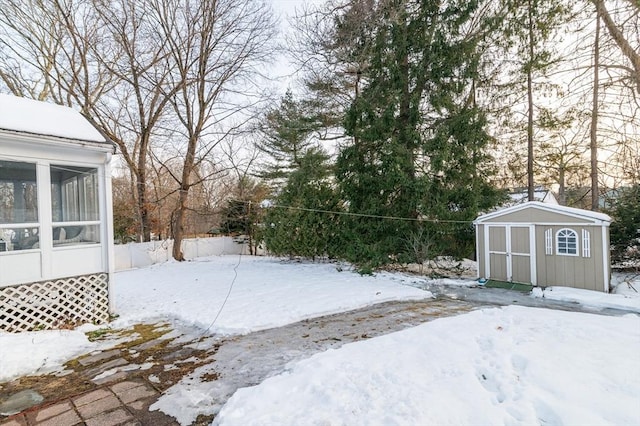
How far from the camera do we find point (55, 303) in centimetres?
550

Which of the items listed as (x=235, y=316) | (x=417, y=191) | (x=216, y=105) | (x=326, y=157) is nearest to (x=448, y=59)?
(x=417, y=191)

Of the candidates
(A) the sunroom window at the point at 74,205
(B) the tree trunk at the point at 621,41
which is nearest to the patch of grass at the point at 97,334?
(A) the sunroom window at the point at 74,205

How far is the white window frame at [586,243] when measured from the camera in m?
7.06

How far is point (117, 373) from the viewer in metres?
3.79

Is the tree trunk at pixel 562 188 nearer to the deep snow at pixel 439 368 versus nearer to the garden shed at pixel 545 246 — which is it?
the garden shed at pixel 545 246

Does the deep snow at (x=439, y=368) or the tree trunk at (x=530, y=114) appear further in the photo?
the tree trunk at (x=530, y=114)

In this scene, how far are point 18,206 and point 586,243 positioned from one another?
1075 cm

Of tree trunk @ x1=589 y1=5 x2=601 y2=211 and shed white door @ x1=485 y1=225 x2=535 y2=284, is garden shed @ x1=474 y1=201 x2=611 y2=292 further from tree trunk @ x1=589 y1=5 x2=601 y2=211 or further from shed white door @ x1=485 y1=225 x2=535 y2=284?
tree trunk @ x1=589 y1=5 x2=601 y2=211

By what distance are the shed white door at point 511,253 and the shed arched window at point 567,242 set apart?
53 cm

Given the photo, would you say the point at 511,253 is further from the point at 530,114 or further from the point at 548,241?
the point at 530,114

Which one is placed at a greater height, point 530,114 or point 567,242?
point 530,114

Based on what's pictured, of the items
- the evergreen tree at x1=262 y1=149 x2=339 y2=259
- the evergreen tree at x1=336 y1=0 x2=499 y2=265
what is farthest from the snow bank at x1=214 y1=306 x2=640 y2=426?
the evergreen tree at x1=262 y1=149 x2=339 y2=259

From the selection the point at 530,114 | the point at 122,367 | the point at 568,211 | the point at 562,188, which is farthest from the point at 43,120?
the point at 562,188

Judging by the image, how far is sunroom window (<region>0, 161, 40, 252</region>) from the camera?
16.8 ft
